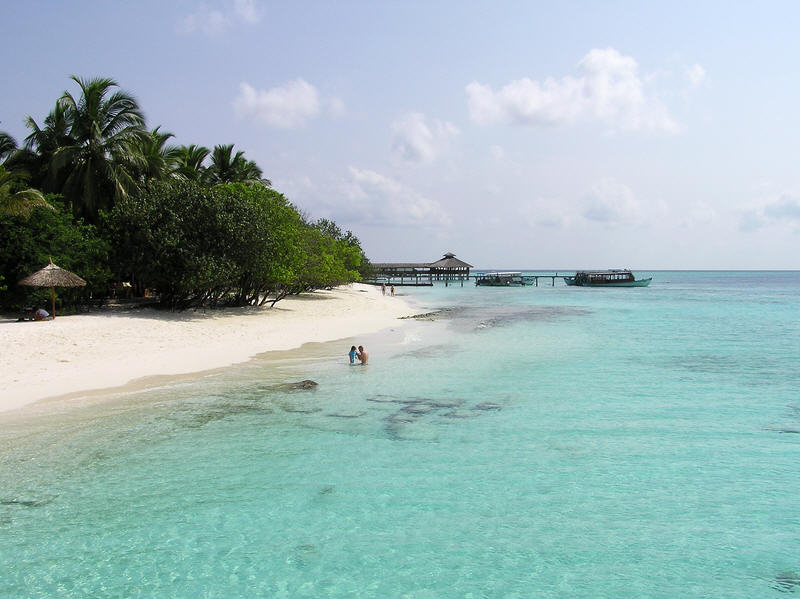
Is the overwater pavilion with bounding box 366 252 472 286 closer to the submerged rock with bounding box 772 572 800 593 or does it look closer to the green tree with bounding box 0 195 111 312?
the green tree with bounding box 0 195 111 312

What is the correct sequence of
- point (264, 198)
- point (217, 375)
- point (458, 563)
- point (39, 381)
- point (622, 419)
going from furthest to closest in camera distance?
point (264, 198), point (217, 375), point (39, 381), point (622, 419), point (458, 563)

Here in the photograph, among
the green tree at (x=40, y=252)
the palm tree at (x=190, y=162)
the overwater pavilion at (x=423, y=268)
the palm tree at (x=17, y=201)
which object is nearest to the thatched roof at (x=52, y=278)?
the green tree at (x=40, y=252)

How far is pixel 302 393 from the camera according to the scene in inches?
507

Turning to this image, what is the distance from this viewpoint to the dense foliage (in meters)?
21.1

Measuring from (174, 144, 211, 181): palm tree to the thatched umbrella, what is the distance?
12.8 metres

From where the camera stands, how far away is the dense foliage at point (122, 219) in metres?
21.1

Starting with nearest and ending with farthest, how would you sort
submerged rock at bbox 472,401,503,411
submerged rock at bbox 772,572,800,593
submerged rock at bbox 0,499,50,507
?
1. submerged rock at bbox 772,572,800,593
2. submerged rock at bbox 0,499,50,507
3. submerged rock at bbox 472,401,503,411

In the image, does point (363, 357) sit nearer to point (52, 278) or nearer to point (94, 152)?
point (52, 278)

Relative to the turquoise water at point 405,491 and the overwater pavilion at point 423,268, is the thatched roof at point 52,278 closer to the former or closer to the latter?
the turquoise water at point 405,491

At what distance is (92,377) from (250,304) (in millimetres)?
16880

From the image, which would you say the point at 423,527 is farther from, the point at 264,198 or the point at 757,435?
the point at 264,198

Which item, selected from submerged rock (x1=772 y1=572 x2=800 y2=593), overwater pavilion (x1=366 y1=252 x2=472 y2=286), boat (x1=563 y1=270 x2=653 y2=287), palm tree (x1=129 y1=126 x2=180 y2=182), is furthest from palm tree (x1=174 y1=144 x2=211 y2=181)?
boat (x1=563 y1=270 x2=653 y2=287)

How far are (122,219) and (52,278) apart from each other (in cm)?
468

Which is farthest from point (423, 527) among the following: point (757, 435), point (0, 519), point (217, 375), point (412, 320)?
point (412, 320)
